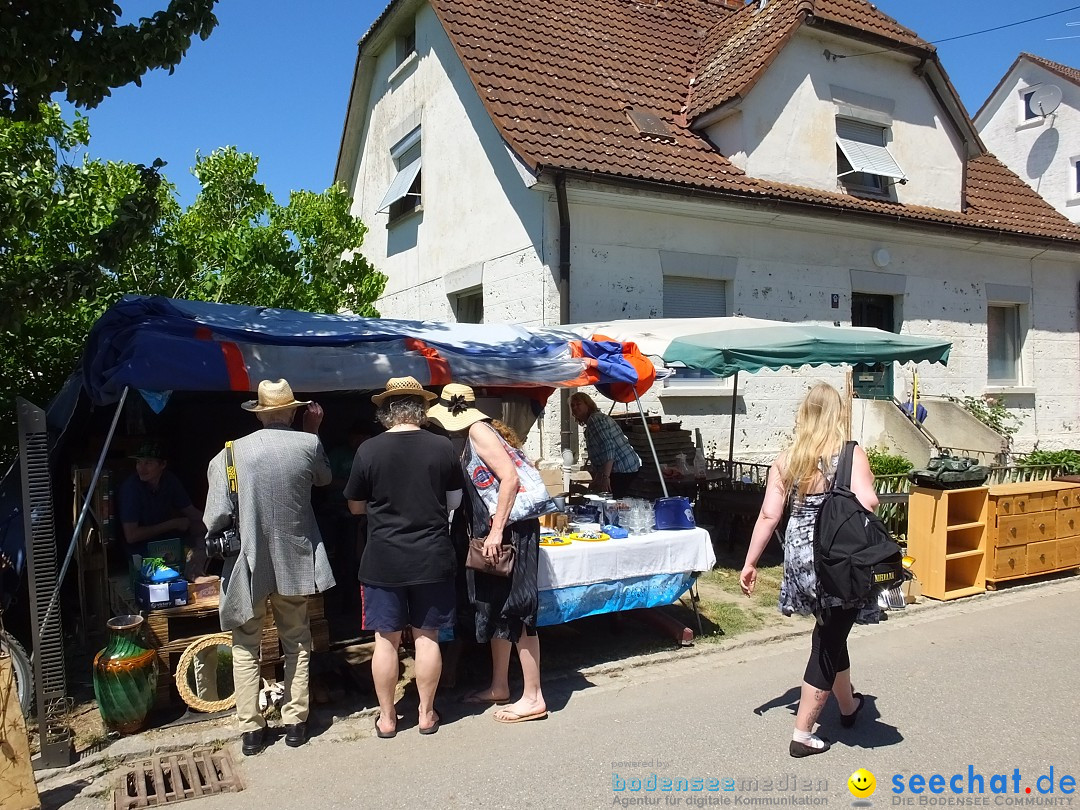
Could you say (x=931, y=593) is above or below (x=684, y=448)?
below

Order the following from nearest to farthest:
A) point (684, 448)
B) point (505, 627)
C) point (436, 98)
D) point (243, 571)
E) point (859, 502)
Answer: point (859, 502)
point (243, 571)
point (505, 627)
point (684, 448)
point (436, 98)

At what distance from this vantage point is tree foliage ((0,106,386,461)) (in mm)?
5527

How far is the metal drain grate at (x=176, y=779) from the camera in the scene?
147 inches

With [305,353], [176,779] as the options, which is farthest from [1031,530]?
[176,779]

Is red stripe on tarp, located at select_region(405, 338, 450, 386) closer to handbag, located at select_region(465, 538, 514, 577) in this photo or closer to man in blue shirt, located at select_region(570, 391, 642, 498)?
handbag, located at select_region(465, 538, 514, 577)

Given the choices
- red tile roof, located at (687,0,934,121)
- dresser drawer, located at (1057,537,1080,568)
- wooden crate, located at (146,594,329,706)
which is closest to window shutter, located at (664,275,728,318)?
red tile roof, located at (687,0,934,121)

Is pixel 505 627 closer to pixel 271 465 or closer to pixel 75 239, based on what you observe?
pixel 271 465

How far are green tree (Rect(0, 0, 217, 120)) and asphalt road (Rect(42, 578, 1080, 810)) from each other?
390cm

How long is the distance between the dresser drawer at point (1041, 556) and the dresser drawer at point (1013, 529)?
0.17 metres

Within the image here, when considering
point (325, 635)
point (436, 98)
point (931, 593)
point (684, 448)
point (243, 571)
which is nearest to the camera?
point (243, 571)

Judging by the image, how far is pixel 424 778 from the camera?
12.7ft

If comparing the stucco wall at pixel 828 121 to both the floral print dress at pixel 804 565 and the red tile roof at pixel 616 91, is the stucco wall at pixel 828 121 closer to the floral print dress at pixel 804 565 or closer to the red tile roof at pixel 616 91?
the red tile roof at pixel 616 91

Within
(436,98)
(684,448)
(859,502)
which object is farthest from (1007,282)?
(859,502)

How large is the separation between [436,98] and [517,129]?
3.08 meters
